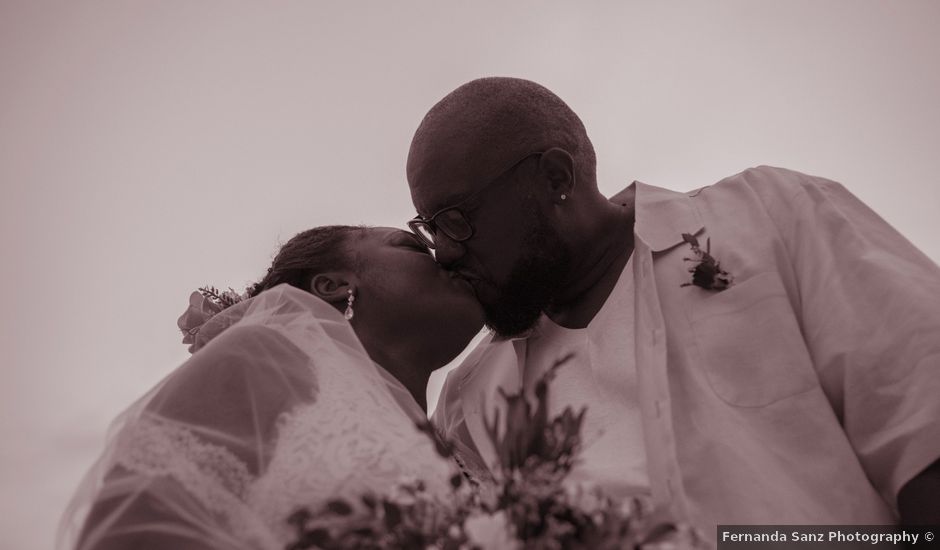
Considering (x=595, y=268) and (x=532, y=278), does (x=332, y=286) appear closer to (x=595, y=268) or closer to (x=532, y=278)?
(x=532, y=278)

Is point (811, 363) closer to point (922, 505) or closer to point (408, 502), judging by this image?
point (922, 505)

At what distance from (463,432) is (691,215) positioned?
155 cm

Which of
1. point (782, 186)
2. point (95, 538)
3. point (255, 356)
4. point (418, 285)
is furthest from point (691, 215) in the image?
point (95, 538)

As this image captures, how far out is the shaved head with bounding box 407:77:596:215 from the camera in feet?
13.7

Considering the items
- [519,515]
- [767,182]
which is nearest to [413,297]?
[767,182]

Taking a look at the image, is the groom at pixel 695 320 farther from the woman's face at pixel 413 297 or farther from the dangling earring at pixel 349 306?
the dangling earring at pixel 349 306

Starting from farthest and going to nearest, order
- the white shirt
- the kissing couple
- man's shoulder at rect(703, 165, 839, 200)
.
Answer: man's shoulder at rect(703, 165, 839, 200) → the white shirt → the kissing couple

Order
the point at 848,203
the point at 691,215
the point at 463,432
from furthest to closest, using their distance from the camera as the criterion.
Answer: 1. the point at 463,432
2. the point at 691,215
3. the point at 848,203

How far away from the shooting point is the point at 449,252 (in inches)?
162

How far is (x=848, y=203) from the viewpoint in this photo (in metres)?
3.50

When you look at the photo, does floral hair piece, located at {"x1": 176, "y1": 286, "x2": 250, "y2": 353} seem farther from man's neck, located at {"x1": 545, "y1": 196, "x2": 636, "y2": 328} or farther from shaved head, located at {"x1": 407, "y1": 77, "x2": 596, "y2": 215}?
man's neck, located at {"x1": 545, "y1": 196, "x2": 636, "y2": 328}

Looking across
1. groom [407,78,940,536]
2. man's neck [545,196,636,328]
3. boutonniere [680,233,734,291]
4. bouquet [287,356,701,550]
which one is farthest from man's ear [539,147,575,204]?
bouquet [287,356,701,550]

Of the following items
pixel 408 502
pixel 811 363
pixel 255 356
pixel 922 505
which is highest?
pixel 255 356

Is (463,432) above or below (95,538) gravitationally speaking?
below
